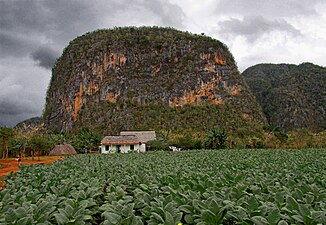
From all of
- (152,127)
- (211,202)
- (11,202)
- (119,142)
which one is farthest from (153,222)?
(152,127)

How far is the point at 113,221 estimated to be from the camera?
286 centimetres

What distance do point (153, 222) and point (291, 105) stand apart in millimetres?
100660

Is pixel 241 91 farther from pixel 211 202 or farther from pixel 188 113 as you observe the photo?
pixel 211 202

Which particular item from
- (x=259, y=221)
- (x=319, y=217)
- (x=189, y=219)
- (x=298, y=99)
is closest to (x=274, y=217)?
(x=259, y=221)

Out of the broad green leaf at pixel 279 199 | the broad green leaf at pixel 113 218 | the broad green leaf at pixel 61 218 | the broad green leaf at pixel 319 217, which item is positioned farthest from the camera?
the broad green leaf at pixel 279 199

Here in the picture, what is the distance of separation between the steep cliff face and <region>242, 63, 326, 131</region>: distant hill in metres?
16.0

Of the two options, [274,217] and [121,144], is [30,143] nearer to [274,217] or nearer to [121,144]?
[121,144]

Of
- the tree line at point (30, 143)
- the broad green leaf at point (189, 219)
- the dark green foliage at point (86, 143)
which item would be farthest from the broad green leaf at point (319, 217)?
the dark green foliage at point (86, 143)

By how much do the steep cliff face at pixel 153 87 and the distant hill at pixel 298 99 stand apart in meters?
16.0

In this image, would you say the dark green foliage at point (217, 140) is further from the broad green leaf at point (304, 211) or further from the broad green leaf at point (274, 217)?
the broad green leaf at point (274, 217)

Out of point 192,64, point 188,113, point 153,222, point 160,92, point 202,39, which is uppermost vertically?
point 202,39

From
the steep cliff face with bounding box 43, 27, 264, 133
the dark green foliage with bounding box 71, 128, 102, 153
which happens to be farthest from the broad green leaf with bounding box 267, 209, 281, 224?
the steep cliff face with bounding box 43, 27, 264, 133

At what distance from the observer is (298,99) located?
96188mm

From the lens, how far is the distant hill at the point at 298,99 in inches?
3701
